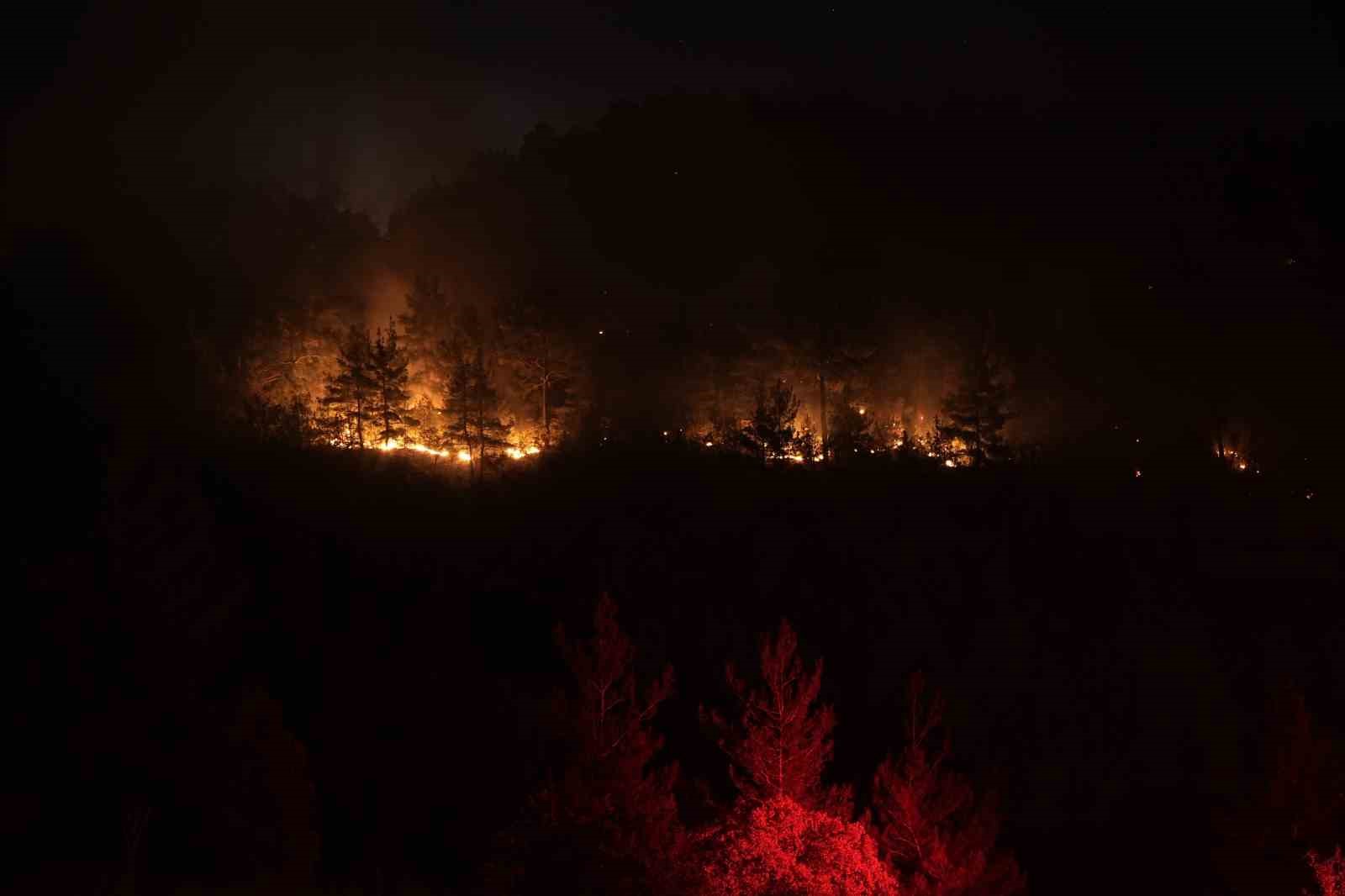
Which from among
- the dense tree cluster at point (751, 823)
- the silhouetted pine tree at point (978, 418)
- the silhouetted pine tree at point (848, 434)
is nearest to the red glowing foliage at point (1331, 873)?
the dense tree cluster at point (751, 823)

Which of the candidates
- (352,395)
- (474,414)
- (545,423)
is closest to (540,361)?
(545,423)

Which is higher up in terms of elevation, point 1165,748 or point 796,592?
point 796,592

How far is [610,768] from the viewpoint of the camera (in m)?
12.7

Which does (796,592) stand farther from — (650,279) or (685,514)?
(650,279)

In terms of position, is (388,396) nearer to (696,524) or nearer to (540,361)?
(540,361)

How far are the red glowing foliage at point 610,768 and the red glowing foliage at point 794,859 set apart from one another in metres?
0.73

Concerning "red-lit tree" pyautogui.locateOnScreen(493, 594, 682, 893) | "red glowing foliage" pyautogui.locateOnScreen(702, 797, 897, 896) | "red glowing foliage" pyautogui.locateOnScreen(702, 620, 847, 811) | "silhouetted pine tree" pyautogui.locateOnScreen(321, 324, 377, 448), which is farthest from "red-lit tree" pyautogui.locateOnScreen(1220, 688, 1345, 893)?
"silhouetted pine tree" pyautogui.locateOnScreen(321, 324, 377, 448)

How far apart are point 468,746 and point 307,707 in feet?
9.41

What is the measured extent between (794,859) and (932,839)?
109 inches

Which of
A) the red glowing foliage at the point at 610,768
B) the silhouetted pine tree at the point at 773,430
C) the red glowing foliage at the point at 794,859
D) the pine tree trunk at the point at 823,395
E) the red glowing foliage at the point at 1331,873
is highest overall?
the pine tree trunk at the point at 823,395

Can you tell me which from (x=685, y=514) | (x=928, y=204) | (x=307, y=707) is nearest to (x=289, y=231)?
(x=685, y=514)

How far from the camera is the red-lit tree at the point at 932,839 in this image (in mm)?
12672

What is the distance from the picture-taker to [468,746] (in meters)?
16.5

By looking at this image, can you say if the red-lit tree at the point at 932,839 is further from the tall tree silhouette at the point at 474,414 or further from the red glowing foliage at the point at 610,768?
the tall tree silhouette at the point at 474,414
